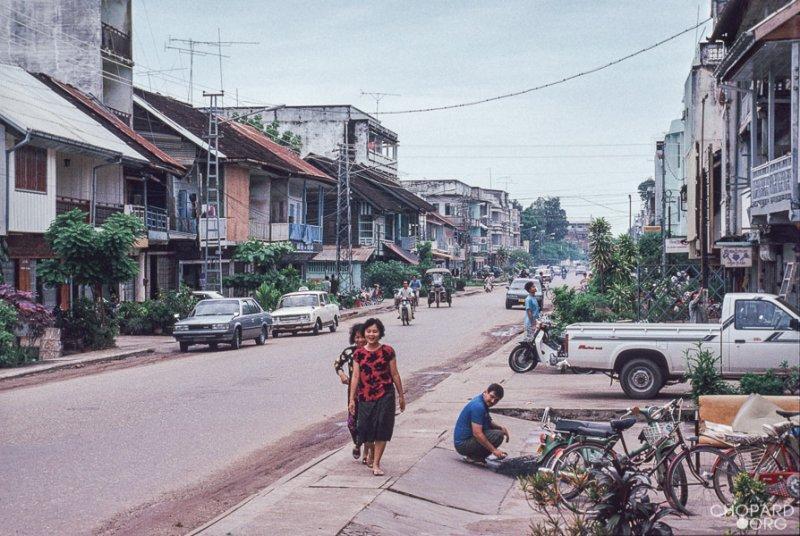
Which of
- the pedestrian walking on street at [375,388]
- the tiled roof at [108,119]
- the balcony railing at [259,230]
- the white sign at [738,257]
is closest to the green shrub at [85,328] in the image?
the tiled roof at [108,119]

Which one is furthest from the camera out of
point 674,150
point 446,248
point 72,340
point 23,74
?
point 446,248

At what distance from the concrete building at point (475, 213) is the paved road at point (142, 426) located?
83.7 metres

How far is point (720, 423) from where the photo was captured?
1034 cm

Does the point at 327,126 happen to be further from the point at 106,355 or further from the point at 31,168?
the point at 106,355

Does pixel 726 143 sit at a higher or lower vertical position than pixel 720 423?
higher

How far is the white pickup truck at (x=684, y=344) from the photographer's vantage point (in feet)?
52.7

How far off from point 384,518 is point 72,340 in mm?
21083

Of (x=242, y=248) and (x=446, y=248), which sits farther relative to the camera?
(x=446, y=248)

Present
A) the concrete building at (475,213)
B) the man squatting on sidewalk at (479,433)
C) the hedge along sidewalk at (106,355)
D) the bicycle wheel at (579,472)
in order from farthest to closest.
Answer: the concrete building at (475,213) < the hedge along sidewalk at (106,355) < the man squatting on sidewalk at (479,433) < the bicycle wheel at (579,472)

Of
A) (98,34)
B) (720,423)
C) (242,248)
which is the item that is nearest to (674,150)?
(242,248)

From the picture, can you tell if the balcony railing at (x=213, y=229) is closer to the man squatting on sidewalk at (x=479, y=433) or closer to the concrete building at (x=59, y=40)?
the concrete building at (x=59, y=40)

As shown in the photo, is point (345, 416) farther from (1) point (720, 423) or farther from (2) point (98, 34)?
(2) point (98, 34)

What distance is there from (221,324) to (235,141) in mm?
24289

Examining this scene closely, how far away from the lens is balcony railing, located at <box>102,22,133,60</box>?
1607 inches
